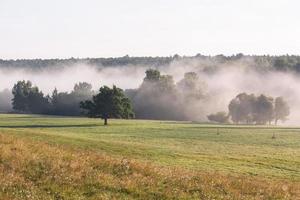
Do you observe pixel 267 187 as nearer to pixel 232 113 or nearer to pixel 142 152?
pixel 142 152

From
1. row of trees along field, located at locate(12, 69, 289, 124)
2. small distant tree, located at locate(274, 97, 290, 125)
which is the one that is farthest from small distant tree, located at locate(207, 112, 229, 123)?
small distant tree, located at locate(274, 97, 290, 125)

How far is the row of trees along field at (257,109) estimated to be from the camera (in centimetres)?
17675

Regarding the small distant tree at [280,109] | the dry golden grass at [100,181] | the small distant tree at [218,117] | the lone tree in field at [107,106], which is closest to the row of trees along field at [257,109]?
the small distant tree at [280,109]

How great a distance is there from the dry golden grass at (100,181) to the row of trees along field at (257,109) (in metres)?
151

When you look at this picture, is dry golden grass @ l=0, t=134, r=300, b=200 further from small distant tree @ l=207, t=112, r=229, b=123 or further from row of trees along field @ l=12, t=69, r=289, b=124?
small distant tree @ l=207, t=112, r=229, b=123

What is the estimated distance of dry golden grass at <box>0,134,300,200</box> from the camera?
853 inches

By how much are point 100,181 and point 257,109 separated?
521 ft

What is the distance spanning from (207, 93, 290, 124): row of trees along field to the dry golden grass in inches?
5933

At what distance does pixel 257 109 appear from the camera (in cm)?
17738

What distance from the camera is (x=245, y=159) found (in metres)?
49.8

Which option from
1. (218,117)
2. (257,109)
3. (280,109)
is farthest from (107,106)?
(280,109)

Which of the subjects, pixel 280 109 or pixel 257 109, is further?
pixel 280 109

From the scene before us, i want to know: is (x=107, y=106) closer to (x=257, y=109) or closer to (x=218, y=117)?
(x=218, y=117)

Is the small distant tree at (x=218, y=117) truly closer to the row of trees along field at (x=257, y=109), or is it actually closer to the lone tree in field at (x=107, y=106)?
the row of trees along field at (x=257, y=109)
